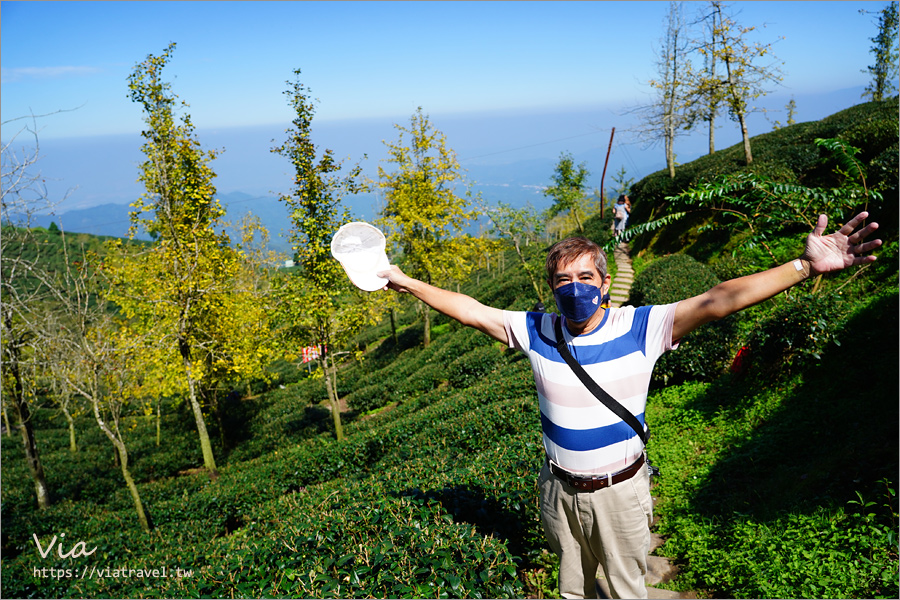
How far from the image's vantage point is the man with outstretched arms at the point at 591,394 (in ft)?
8.24

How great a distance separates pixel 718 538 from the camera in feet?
15.1

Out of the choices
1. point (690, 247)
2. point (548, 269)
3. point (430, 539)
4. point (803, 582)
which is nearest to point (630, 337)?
point (548, 269)

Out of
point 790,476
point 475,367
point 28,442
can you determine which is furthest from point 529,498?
point 28,442

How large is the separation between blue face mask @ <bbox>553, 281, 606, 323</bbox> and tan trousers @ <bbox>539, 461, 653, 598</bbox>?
0.93 m

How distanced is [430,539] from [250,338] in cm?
1311

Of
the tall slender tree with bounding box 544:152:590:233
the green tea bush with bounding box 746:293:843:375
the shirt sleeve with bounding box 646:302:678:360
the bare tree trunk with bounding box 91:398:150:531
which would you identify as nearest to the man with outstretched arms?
the shirt sleeve with bounding box 646:302:678:360

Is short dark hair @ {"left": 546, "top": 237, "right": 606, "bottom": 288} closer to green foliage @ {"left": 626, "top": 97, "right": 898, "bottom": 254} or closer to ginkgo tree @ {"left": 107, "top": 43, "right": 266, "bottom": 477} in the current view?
green foliage @ {"left": 626, "top": 97, "right": 898, "bottom": 254}

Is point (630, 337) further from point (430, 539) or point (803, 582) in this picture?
point (803, 582)

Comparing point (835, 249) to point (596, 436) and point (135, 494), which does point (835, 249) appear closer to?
point (596, 436)

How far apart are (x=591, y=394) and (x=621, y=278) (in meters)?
17.2

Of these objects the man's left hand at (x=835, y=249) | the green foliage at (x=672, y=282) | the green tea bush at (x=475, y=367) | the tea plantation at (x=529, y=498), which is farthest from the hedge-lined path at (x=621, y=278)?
the man's left hand at (x=835, y=249)

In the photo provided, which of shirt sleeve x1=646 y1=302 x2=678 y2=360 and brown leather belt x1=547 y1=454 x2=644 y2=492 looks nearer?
shirt sleeve x1=646 y1=302 x2=678 y2=360

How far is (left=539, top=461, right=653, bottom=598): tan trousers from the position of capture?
265 cm

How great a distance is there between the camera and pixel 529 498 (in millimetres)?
4277
